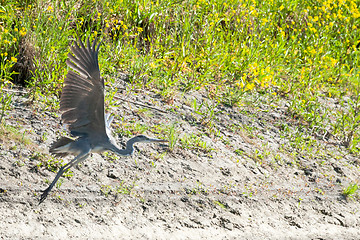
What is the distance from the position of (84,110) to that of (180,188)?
1.35m

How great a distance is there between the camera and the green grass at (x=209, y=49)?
19.1ft

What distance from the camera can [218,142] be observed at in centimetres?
602

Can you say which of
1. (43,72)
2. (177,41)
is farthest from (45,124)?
(177,41)

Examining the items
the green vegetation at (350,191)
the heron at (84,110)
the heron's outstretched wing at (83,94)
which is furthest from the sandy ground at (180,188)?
the heron's outstretched wing at (83,94)

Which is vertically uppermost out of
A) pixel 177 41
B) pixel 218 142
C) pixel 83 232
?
pixel 177 41

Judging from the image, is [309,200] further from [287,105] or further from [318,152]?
[287,105]

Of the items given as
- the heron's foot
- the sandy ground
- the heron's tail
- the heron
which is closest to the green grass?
the sandy ground

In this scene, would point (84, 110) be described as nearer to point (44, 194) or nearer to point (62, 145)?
point (62, 145)

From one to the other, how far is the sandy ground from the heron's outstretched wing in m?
0.65

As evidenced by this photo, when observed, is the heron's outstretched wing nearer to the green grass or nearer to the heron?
the heron

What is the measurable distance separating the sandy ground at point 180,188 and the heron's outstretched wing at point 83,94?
65 cm

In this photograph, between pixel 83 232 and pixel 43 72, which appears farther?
pixel 43 72

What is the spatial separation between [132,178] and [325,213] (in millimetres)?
2081

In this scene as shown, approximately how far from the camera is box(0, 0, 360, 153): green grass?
582 centimetres
